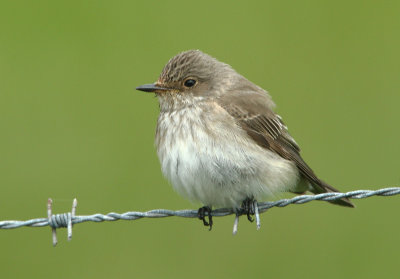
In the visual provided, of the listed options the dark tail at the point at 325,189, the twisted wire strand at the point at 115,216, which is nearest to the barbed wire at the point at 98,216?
the twisted wire strand at the point at 115,216

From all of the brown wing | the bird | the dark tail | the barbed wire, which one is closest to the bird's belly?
the bird

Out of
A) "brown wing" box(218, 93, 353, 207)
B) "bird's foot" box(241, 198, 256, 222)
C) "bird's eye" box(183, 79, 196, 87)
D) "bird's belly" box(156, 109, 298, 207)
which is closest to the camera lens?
"bird's belly" box(156, 109, 298, 207)

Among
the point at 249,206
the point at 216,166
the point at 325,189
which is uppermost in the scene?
the point at 216,166

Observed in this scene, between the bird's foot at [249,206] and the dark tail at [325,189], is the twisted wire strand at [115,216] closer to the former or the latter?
the bird's foot at [249,206]

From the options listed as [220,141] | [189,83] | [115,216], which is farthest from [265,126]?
[115,216]

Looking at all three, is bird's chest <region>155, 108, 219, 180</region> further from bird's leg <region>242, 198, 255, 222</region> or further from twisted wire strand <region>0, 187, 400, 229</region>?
twisted wire strand <region>0, 187, 400, 229</region>

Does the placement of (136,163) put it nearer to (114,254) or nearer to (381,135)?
(114,254)

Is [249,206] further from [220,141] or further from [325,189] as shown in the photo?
[325,189]
